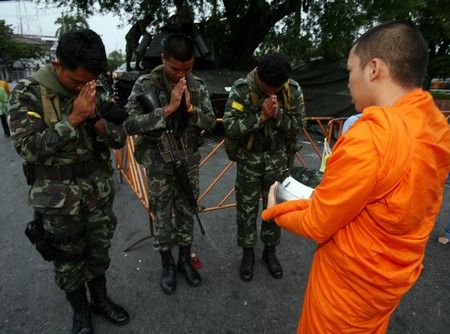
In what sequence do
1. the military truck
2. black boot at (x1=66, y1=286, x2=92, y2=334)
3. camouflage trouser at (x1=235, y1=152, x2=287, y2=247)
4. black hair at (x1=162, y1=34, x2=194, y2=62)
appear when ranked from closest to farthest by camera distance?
black boot at (x1=66, y1=286, x2=92, y2=334) → black hair at (x1=162, y1=34, x2=194, y2=62) → camouflage trouser at (x1=235, y1=152, x2=287, y2=247) → the military truck

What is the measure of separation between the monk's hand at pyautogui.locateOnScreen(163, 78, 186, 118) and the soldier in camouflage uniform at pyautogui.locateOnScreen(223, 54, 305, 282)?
51 centimetres

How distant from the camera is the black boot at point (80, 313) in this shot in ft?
7.39

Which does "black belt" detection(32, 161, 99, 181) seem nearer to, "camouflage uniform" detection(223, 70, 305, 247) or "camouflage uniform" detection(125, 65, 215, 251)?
"camouflage uniform" detection(125, 65, 215, 251)

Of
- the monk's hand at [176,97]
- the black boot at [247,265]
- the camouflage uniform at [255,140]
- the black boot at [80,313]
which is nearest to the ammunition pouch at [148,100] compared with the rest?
the monk's hand at [176,97]

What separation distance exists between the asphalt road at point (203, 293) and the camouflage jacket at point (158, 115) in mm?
1163

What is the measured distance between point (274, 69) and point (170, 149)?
973 mm

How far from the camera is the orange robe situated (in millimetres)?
1021

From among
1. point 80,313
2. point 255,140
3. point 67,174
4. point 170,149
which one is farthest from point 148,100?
point 80,313

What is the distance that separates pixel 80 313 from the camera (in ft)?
7.54

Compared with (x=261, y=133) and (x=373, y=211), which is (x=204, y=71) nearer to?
(x=261, y=133)

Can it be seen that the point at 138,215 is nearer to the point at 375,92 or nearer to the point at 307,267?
the point at 307,267

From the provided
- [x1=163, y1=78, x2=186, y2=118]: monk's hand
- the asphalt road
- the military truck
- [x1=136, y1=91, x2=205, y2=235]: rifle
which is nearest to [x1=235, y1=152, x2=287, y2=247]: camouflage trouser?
the asphalt road

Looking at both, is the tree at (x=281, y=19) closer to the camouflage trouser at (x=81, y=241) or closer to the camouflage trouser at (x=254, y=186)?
the camouflage trouser at (x=254, y=186)

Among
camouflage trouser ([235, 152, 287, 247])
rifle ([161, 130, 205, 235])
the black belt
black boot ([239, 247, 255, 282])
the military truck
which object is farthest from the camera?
the military truck
